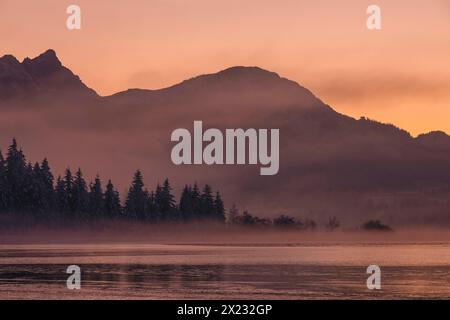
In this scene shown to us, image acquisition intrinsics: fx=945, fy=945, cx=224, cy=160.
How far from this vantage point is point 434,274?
109750 mm

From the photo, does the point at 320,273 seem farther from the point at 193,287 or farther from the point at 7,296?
the point at 7,296

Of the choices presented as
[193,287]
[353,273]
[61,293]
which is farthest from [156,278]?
[353,273]

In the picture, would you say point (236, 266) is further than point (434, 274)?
Yes

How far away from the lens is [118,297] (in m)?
78.2

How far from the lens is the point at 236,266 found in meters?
130

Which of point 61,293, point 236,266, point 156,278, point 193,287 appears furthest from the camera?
point 236,266

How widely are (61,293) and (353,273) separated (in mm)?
42443
